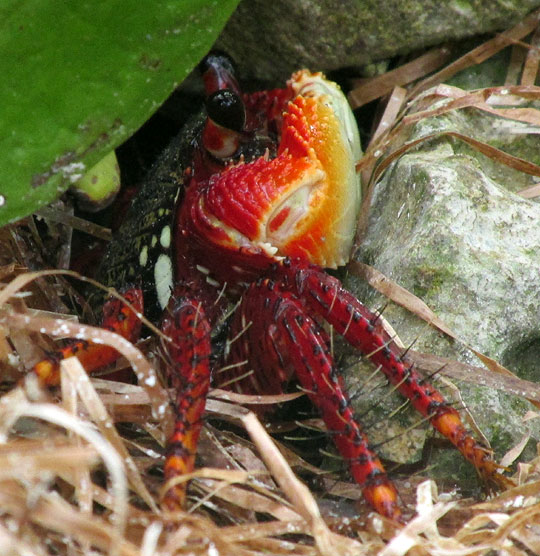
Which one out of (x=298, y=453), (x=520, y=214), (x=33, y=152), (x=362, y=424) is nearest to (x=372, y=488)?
(x=362, y=424)

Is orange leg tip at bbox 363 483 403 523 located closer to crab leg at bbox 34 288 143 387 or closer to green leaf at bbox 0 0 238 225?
crab leg at bbox 34 288 143 387

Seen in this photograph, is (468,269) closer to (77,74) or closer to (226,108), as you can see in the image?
(226,108)

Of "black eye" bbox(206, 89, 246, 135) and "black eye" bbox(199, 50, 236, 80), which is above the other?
"black eye" bbox(199, 50, 236, 80)

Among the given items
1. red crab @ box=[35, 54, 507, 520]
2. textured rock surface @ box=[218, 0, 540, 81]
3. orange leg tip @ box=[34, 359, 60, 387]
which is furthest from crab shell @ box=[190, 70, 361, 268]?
orange leg tip @ box=[34, 359, 60, 387]

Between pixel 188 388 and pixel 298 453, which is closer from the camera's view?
pixel 188 388

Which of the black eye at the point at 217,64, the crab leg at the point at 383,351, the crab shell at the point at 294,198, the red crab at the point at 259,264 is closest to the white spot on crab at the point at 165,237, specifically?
the red crab at the point at 259,264

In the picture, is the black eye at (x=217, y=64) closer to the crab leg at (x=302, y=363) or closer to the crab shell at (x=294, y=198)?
the crab shell at (x=294, y=198)

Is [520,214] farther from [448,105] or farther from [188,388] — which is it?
[188,388]

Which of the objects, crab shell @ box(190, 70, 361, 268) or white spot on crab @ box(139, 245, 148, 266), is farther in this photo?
white spot on crab @ box(139, 245, 148, 266)
